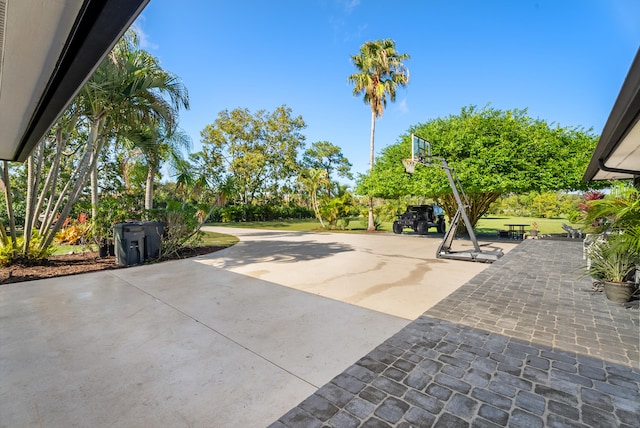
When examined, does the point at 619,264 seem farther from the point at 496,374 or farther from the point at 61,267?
the point at 61,267

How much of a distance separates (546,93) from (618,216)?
33.1ft

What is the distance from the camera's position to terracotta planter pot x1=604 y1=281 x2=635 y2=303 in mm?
3859

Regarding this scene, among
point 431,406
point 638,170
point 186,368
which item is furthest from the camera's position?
point 638,170

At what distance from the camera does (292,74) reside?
15172mm

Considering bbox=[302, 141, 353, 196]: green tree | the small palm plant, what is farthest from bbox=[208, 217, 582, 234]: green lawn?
the small palm plant

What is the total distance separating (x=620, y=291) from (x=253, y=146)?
94.3ft

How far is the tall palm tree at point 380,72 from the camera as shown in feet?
54.7

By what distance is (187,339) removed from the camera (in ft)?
9.72

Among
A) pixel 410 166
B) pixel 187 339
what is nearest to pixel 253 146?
pixel 410 166

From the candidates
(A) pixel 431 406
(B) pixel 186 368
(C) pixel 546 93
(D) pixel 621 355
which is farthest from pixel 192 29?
(C) pixel 546 93

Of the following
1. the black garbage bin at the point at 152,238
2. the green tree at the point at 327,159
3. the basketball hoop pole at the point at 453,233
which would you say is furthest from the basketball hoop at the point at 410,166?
the green tree at the point at 327,159

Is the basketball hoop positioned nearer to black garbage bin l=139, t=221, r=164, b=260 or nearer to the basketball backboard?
the basketball backboard

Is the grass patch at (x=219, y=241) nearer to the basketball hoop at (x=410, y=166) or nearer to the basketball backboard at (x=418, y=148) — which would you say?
the basketball hoop at (x=410, y=166)

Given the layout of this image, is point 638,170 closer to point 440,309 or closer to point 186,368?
point 440,309
